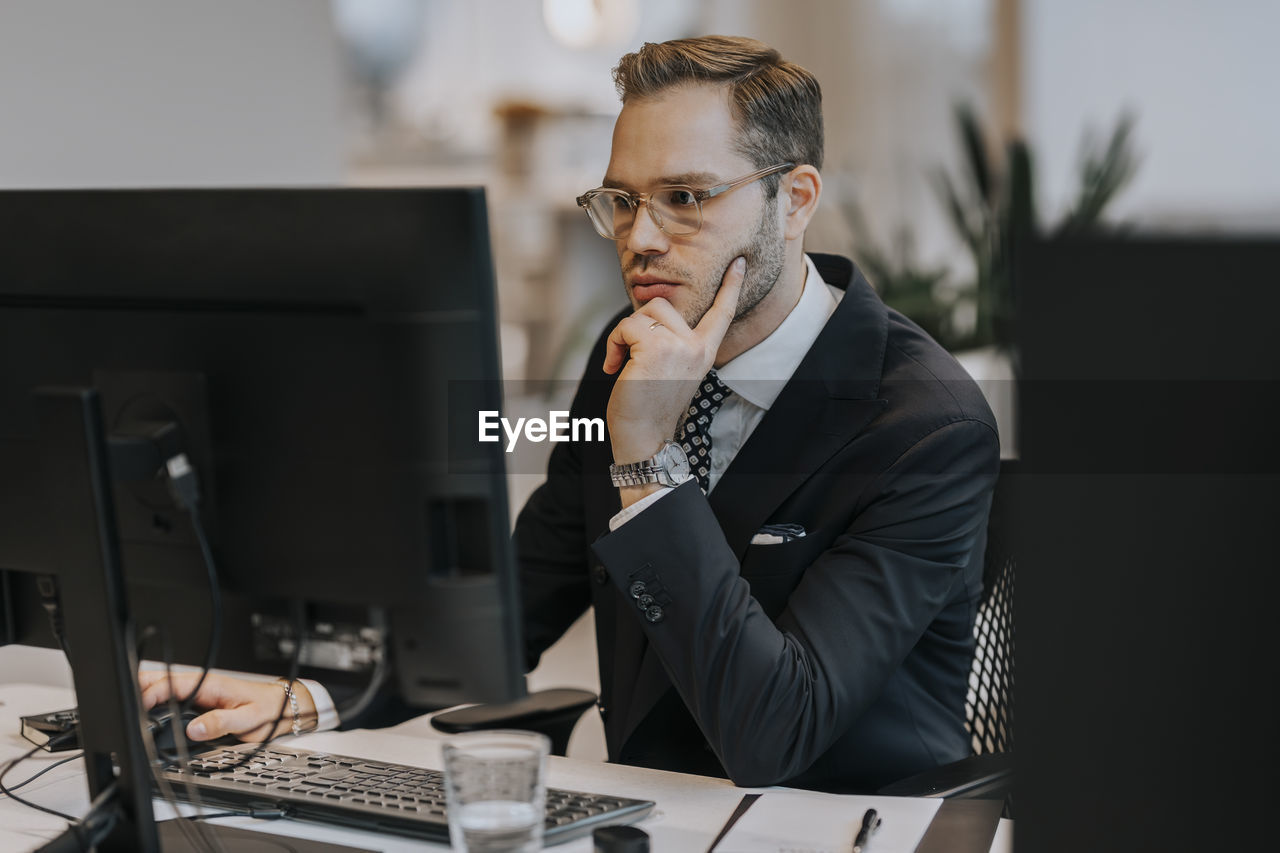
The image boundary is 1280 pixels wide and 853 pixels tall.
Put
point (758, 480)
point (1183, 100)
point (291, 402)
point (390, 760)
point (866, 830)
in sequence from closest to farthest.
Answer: point (291, 402) < point (866, 830) < point (390, 760) < point (758, 480) < point (1183, 100)

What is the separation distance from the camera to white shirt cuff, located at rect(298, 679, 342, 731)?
4.20 feet

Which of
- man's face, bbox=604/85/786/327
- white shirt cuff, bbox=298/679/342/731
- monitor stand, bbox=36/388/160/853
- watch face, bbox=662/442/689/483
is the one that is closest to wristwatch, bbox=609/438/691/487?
watch face, bbox=662/442/689/483

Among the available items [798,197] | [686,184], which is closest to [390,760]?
[686,184]

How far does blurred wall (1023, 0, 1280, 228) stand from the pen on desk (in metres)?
2.69

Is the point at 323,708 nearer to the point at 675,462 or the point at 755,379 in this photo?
the point at 675,462

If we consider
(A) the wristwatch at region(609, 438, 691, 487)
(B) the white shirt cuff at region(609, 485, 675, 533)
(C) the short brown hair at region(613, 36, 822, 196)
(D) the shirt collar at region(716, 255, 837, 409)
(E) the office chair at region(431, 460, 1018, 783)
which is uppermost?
(C) the short brown hair at region(613, 36, 822, 196)

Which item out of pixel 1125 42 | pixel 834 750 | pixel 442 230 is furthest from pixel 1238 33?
pixel 442 230

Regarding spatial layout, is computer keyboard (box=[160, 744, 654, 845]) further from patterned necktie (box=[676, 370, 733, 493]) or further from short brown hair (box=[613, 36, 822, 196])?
short brown hair (box=[613, 36, 822, 196])

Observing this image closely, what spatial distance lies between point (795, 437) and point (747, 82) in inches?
17.0

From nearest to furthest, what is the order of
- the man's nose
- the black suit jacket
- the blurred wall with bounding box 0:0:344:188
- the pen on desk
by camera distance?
the pen on desk → the black suit jacket → the man's nose → the blurred wall with bounding box 0:0:344:188

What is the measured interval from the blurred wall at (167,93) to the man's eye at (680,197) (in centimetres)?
101

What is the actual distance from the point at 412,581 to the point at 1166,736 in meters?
0.48

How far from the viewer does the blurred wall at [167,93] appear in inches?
71.6

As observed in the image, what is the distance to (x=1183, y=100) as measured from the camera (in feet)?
11.7
